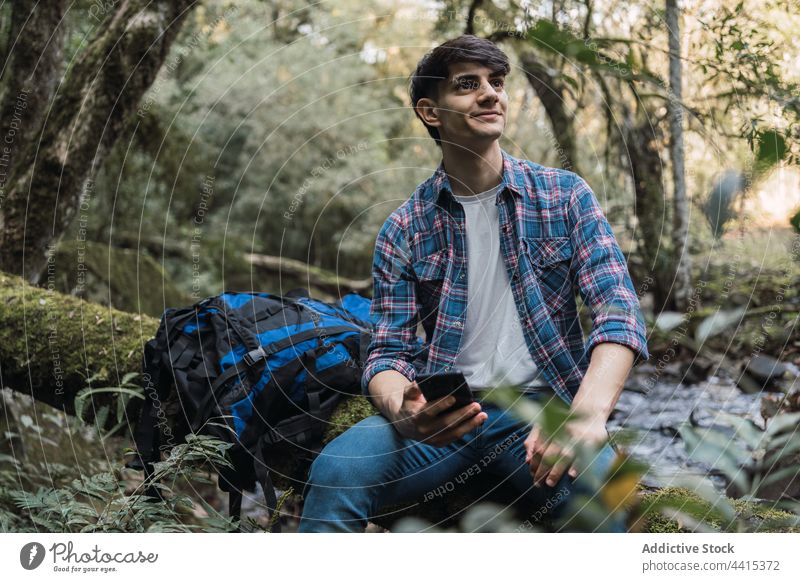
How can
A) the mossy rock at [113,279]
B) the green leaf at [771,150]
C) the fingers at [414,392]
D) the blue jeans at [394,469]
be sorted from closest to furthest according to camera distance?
the green leaf at [771,150], the fingers at [414,392], the blue jeans at [394,469], the mossy rock at [113,279]

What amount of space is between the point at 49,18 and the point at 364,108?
8.38 metres

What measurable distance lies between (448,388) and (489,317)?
1.82 ft

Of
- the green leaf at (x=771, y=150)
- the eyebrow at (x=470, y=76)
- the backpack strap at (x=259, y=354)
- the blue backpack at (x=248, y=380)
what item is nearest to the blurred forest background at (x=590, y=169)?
the green leaf at (x=771, y=150)

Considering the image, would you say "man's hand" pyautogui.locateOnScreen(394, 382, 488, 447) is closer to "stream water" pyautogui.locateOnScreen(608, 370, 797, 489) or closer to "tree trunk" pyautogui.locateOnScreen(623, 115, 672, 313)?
"stream water" pyautogui.locateOnScreen(608, 370, 797, 489)

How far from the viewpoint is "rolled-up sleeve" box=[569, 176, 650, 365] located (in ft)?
5.21

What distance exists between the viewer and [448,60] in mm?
2041

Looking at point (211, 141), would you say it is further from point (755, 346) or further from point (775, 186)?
point (775, 186)

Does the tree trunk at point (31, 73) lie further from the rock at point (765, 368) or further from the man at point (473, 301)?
the rock at point (765, 368)

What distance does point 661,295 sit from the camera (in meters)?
4.84

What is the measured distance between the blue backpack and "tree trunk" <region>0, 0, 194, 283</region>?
61.5 inches
